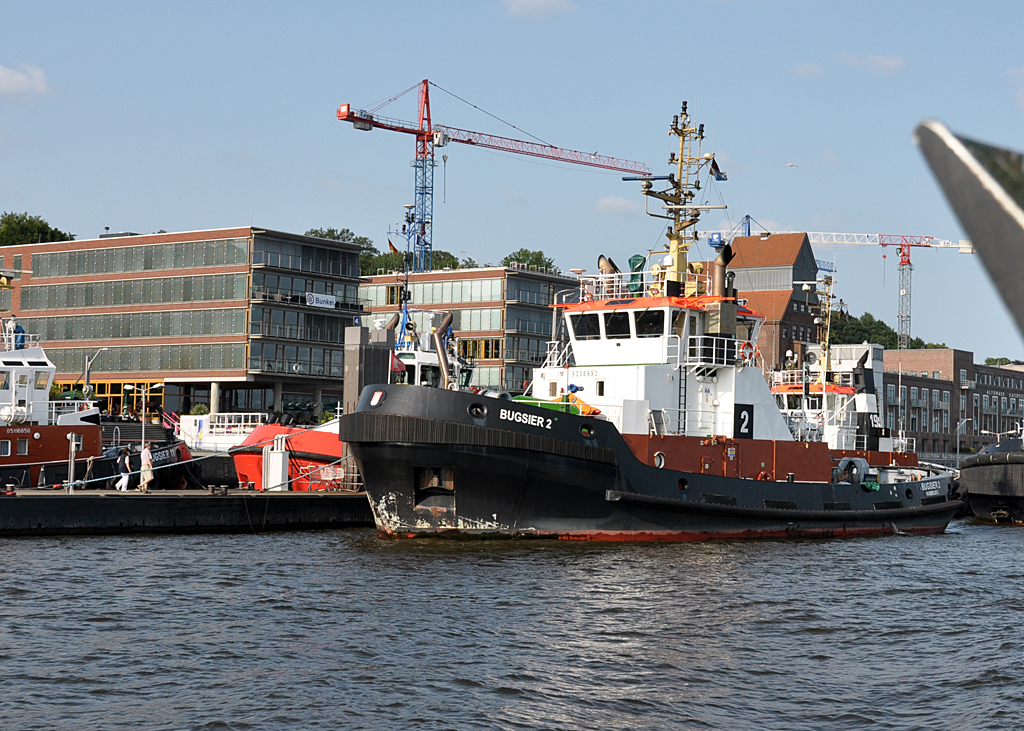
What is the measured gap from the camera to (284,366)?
7062cm

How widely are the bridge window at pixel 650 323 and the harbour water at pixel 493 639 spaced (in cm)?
610

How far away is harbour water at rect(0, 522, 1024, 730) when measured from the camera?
11.4m

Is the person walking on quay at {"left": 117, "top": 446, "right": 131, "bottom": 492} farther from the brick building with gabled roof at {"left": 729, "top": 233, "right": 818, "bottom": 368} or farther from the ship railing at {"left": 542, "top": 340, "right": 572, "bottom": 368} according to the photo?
the brick building with gabled roof at {"left": 729, "top": 233, "right": 818, "bottom": 368}

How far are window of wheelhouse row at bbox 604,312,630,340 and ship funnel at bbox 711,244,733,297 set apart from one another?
2.35 metres

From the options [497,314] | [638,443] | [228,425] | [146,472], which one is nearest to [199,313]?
[228,425]

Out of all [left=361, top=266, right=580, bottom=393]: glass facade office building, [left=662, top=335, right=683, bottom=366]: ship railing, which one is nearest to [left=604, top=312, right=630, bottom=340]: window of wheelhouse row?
[left=662, top=335, right=683, bottom=366]: ship railing

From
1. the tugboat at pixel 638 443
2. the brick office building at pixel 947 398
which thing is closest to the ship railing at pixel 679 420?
the tugboat at pixel 638 443

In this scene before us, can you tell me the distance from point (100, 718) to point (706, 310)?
19.4m

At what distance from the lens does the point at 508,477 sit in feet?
75.4

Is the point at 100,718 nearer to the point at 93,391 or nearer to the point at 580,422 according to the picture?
the point at 580,422

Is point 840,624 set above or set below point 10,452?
below

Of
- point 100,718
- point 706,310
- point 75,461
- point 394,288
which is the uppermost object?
point 394,288

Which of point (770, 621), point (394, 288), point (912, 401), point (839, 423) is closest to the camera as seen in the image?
point (770, 621)

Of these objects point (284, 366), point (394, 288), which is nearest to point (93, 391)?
point (284, 366)
